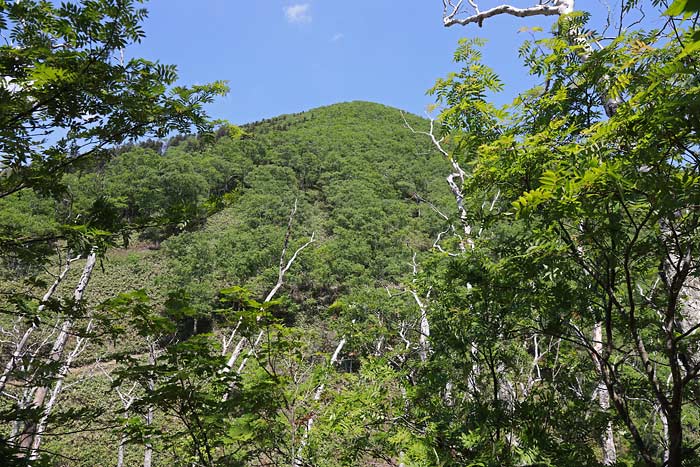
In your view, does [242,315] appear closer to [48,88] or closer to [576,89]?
[48,88]

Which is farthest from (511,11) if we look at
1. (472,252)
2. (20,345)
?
(20,345)

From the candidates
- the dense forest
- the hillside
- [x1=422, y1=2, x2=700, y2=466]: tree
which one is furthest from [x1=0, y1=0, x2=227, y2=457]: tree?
the hillside

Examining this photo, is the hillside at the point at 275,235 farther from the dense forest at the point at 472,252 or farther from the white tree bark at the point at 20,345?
the white tree bark at the point at 20,345

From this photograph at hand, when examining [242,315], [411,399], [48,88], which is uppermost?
[48,88]

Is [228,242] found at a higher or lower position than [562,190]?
higher

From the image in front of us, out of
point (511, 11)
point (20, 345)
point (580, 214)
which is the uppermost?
point (511, 11)

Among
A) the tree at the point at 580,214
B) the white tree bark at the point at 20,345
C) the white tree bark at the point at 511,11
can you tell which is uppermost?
the white tree bark at the point at 511,11

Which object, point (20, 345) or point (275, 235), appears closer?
point (20, 345)

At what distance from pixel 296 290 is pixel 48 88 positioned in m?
28.2

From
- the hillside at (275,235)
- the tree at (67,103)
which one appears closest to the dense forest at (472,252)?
the tree at (67,103)

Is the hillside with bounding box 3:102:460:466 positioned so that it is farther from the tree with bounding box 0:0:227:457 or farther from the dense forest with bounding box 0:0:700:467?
the tree with bounding box 0:0:227:457

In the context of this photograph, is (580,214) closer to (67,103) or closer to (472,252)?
(472,252)

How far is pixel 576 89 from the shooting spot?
3.03 m

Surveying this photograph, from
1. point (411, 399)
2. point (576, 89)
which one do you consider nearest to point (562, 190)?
point (576, 89)
